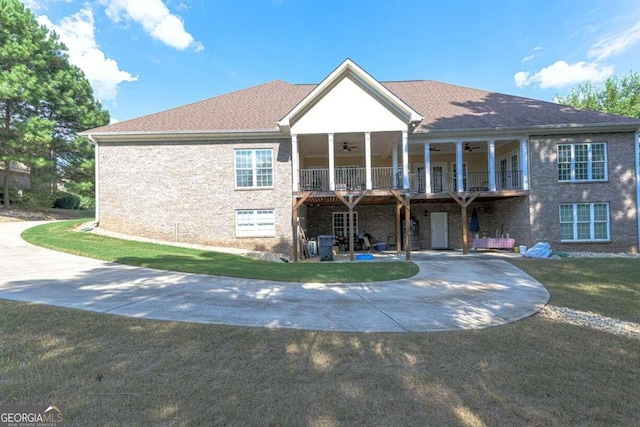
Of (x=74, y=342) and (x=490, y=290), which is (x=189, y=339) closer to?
(x=74, y=342)

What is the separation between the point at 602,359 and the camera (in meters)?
4.15

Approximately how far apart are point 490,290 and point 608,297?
2418 mm

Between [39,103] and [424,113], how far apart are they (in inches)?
978

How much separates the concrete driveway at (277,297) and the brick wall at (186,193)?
5.98m

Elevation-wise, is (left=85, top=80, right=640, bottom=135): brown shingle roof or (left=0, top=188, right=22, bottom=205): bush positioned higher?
(left=85, top=80, right=640, bottom=135): brown shingle roof

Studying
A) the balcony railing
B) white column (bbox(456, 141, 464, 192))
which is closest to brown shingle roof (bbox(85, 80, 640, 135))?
white column (bbox(456, 141, 464, 192))

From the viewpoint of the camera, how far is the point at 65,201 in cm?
2936

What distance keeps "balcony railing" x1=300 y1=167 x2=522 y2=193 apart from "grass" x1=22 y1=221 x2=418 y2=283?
18.1 ft

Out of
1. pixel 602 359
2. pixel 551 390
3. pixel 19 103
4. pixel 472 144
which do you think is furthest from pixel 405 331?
pixel 19 103

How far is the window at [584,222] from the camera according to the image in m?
15.7
